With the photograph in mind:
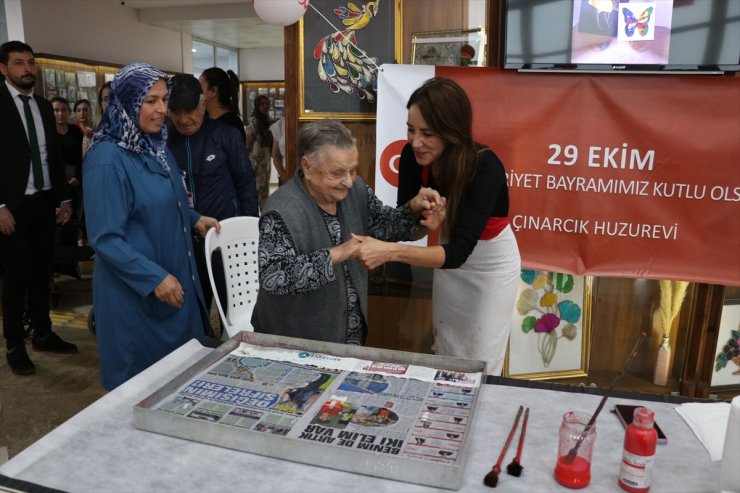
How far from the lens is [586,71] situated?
2787mm

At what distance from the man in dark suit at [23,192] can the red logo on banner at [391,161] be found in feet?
6.87

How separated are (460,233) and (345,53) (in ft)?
4.98

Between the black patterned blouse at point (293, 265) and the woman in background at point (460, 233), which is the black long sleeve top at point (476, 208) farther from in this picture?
the black patterned blouse at point (293, 265)

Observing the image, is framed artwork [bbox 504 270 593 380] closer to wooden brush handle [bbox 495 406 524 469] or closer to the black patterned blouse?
the black patterned blouse

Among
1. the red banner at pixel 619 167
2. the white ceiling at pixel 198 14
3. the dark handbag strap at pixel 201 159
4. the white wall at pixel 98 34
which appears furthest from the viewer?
the white ceiling at pixel 198 14

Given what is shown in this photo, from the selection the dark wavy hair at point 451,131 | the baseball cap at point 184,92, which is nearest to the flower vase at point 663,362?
the dark wavy hair at point 451,131

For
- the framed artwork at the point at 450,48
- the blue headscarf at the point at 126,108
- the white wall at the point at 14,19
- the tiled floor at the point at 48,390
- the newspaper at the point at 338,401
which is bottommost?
the tiled floor at the point at 48,390

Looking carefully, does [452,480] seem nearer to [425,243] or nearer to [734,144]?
[425,243]

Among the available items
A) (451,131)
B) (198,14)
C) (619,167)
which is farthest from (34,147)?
(198,14)

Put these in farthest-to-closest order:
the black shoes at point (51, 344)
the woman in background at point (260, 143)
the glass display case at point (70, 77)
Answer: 1. the glass display case at point (70, 77)
2. the woman in background at point (260, 143)
3. the black shoes at point (51, 344)

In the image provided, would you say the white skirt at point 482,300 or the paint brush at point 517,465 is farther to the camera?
the white skirt at point 482,300

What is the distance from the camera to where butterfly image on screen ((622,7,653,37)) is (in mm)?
2645

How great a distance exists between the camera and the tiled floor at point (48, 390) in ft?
9.73

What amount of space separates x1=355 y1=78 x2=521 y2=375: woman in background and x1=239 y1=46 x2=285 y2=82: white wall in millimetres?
11030
